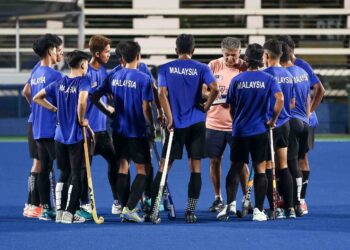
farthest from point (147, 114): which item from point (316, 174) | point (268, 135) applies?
point (316, 174)

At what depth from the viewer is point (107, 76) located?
12.2 meters

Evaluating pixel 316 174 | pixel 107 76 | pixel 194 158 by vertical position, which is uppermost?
pixel 107 76

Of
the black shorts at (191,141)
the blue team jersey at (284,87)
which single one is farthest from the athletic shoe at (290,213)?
the black shorts at (191,141)

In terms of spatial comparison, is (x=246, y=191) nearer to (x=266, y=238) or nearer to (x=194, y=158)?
(x=194, y=158)

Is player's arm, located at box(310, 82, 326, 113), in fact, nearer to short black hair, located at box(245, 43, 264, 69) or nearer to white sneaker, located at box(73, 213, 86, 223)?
short black hair, located at box(245, 43, 264, 69)

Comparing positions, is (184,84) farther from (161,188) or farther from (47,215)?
(47,215)

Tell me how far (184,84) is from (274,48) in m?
1.10

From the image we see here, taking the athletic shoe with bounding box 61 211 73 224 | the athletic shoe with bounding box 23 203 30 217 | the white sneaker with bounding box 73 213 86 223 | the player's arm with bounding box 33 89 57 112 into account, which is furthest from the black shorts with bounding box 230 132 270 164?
the athletic shoe with bounding box 23 203 30 217

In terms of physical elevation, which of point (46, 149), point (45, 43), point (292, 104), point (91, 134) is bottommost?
point (46, 149)

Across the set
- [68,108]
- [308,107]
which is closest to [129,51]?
[68,108]

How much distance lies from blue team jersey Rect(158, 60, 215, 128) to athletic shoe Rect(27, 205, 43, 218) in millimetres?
1947

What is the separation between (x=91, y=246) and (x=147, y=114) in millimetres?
2241

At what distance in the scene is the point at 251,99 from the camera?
39.6 ft

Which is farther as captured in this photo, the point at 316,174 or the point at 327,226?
the point at 316,174
